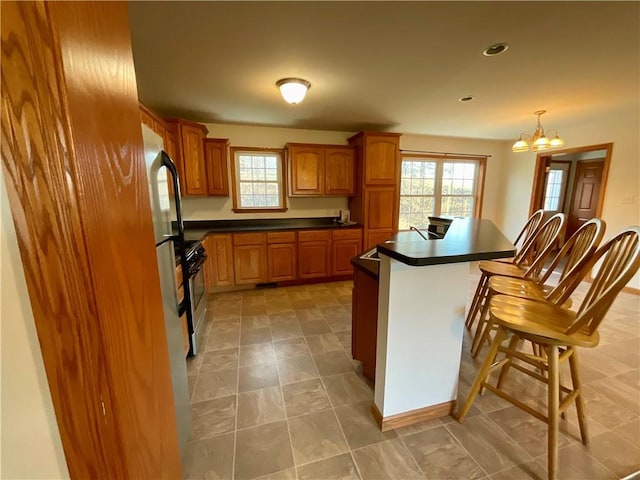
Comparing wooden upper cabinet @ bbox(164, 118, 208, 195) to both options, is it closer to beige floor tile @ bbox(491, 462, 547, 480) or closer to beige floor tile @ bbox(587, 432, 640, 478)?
beige floor tile @ bbox(491, 462, 547, 480)

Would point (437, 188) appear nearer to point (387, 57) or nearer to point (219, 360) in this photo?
point (387, 57)

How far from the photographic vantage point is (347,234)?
162 inches

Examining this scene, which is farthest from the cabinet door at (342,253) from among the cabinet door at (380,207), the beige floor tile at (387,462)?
the beige floor tile at (387,462)

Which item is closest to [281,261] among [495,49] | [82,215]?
[495,49]

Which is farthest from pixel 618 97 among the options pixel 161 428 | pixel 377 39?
pixel 161 428

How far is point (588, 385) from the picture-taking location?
6.16 feet

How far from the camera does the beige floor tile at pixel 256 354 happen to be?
2.19 metres

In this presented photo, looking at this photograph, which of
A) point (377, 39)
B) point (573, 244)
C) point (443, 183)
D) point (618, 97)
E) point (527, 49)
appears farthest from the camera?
point (443, 183)

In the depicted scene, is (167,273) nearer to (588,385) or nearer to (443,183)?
(588,385)

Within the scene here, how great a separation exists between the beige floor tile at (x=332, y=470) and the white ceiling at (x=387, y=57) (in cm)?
245

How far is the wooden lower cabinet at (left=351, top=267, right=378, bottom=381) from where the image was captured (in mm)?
1686

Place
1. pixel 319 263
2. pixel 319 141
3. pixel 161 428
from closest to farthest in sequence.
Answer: pixel 161 428
pixel 319 263
pixel 319 141

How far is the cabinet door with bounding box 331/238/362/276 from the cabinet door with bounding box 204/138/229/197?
1856 millimetres

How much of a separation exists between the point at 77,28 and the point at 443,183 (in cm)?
547
